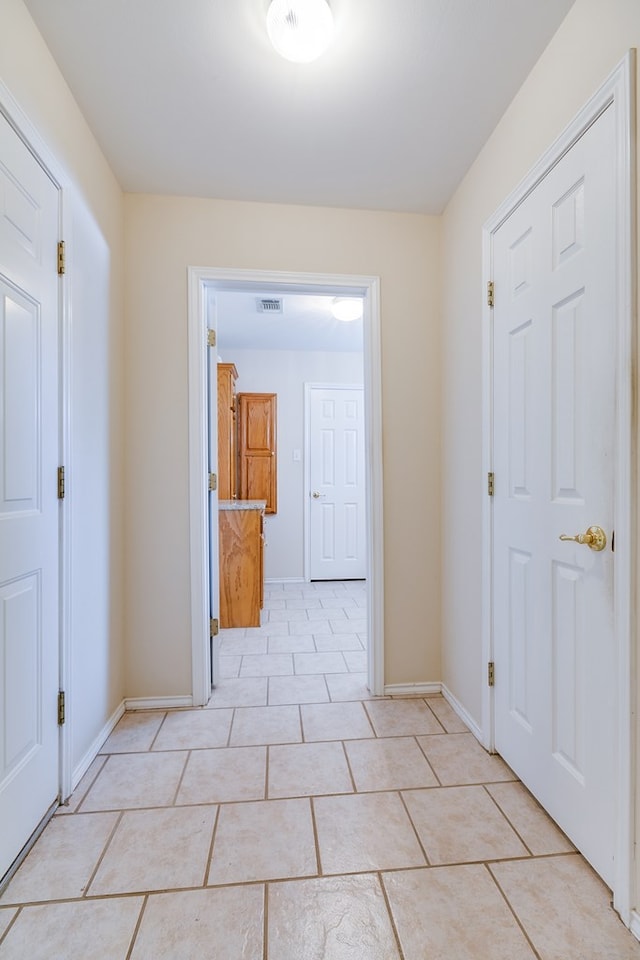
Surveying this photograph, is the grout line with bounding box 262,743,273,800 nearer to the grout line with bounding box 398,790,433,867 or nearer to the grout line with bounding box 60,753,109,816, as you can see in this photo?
the grout line with bounding box 398,790,433,867

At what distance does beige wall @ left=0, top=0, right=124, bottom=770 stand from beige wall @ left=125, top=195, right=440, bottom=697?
0.10m

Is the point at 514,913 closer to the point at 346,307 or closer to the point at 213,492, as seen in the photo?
the point at 213,492

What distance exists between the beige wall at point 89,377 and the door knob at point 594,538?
1.61 meters

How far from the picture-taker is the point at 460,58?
4.87ft

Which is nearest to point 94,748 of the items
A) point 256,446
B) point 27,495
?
point 27,495

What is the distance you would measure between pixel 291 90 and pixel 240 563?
8.79 feet

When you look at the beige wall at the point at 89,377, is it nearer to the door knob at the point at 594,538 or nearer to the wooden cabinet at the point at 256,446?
the door knob at the point at 594,538

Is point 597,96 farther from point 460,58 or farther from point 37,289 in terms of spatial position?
point 37,289

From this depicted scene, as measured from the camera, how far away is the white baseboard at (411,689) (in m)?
2.29

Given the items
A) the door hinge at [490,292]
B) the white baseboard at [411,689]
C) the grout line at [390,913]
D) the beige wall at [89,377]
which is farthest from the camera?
the white baseboard at [411,689]

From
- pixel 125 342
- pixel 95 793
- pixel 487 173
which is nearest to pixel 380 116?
pixel 487 173

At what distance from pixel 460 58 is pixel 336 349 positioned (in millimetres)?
3368

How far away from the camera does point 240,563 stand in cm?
335

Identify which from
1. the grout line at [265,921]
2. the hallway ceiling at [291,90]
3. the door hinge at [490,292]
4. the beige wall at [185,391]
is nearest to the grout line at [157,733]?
the beige wall at [185,391]
